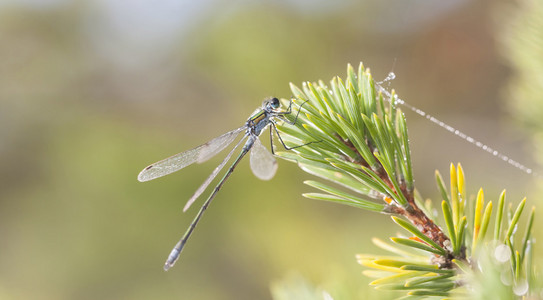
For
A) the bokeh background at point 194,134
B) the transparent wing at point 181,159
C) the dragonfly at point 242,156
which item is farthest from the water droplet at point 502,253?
the bokeh background at point 194,134

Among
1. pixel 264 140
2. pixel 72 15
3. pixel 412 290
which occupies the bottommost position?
pixel 412 290

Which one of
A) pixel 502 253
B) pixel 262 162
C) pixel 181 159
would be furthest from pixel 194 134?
pixel 502 253

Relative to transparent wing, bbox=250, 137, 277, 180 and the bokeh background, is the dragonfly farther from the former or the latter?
the bokeh background

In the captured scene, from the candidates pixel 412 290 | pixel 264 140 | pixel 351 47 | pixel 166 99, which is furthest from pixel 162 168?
pixel 351 47

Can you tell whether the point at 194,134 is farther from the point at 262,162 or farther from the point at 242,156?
the point at 262,162

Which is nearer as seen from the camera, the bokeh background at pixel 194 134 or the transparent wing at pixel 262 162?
the transparent wing at pixel 262 162

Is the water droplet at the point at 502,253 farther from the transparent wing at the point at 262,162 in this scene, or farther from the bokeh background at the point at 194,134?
the bokeh background at the point at 194,134

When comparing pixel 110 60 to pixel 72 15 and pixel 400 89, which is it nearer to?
pixel 72 15

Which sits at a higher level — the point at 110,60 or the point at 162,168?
the point at 110,60
